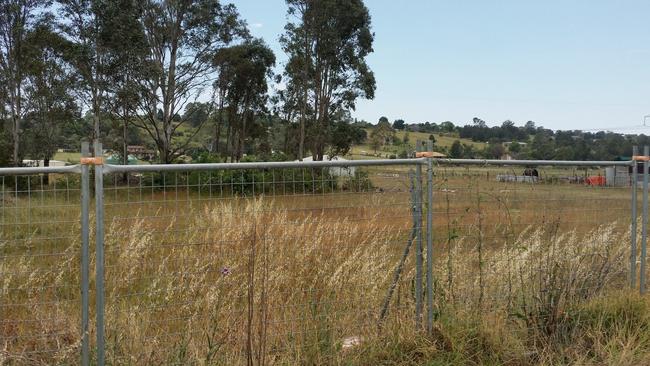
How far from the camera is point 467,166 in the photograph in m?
4.91

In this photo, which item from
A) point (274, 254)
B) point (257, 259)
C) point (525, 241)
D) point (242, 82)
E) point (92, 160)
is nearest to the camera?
point (92, 160)

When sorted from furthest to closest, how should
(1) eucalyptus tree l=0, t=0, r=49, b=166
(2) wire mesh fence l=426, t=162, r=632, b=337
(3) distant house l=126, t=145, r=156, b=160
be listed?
(3) distant house l=126, t=145, r=156, b=160, (1) eucalyptus tree l=0, t=0, r=49, b=166, (2) wire mesh fence l=426, t=162, r=632, b=337

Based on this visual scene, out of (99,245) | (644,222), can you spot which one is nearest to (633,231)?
(644,222)

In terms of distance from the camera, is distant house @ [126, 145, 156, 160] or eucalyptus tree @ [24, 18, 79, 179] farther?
distant house @ [126, 145, 156, 160]

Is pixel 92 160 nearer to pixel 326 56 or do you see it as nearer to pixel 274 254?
pixel 274 254

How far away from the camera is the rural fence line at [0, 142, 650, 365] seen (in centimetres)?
377

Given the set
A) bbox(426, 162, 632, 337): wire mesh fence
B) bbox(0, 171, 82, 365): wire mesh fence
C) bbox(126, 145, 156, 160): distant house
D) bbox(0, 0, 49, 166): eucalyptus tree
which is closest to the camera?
bbox(0, 171, 82, 365): wire mesh fence

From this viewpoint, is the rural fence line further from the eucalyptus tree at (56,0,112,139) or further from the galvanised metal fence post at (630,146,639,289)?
the eucalyptus tree at (56,0,112,139)

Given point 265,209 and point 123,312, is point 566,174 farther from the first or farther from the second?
point 123,312

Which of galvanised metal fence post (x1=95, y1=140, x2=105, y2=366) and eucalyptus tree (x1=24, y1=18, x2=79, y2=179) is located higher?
eucalyptus tree (x1=24, y1=18, x2=79, y2=179)

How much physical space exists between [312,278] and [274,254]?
471 mm

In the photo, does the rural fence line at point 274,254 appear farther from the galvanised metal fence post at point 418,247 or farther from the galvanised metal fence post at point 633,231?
the galvanised metal fence post at point 633,231

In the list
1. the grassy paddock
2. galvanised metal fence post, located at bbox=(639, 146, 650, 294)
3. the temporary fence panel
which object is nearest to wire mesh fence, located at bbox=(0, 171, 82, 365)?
the grassy paddock

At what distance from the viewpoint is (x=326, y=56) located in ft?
139
